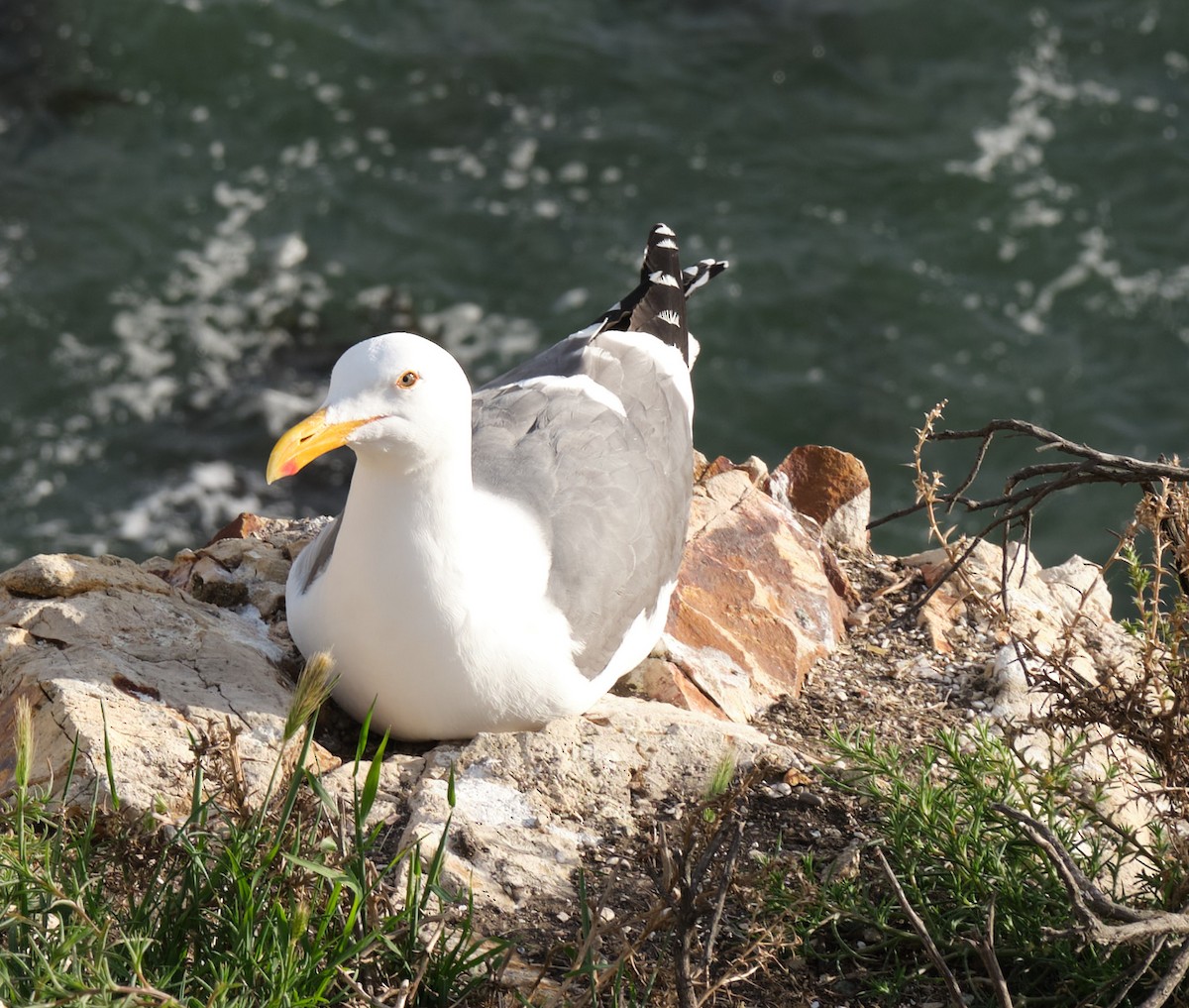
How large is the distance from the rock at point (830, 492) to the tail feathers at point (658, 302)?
551 mm

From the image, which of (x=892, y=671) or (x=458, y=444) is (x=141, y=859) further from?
(x=892, y=671)

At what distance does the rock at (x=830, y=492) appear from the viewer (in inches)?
205

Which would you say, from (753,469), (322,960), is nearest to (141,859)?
(322,960)

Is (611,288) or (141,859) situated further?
(611,288)

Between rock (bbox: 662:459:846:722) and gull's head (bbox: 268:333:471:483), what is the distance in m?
1.23

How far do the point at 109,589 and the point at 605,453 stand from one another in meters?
1.38

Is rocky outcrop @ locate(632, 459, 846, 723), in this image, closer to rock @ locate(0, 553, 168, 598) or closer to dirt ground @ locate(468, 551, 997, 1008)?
dirt ground @ locate(468, 551, 997, 1008)

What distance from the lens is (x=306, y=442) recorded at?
3.20 metres

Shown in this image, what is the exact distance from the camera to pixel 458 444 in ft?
11.5

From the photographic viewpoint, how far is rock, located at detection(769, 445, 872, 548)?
520 centimetres

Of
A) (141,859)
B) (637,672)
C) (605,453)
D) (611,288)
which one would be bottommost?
(611,288)

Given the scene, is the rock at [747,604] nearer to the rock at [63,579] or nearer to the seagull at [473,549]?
the seagull at [473,549]

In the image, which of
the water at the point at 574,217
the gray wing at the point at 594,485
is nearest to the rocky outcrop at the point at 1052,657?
the gray wing at the point at 594,485

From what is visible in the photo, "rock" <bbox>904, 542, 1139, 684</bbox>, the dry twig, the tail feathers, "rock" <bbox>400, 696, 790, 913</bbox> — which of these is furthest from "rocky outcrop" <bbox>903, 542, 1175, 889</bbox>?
→ the tail feathers
